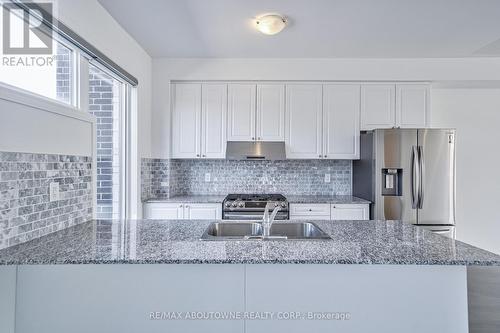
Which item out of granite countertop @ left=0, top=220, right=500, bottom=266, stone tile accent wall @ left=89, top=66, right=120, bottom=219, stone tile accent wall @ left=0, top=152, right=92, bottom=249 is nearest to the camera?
granite countertop @ left=0, top=220, right=500, bottom=266

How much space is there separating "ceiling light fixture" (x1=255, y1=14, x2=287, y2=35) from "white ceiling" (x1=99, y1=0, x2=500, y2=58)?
50mm

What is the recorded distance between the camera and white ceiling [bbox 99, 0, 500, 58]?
2.32 metres

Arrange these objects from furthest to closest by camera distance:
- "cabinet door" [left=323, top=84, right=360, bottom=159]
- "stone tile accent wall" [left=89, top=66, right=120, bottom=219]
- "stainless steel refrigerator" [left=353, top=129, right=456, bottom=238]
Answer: "cabinet door" [left=323, top=84, right=360, bottom=159], "stainless steel refrigerator" [left=353, top=129, right=456, bottom=238], "stone tile accent wall" [left=89, top=66, right=120, bottom=219]

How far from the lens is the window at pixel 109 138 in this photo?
8.49 feet

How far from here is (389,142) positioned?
120 inches

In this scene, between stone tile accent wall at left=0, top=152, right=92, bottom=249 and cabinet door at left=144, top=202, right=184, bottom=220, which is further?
cabinet door at left=144, top=202, right=184, bottom=220

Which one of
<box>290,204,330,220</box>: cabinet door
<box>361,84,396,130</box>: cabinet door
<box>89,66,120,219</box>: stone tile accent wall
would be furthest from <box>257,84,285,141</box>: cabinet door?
<box>89,66,120,219</box>: stone tile accent wall

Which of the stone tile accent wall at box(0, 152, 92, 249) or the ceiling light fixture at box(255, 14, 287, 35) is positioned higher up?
the ceiling light fixture at box(255, 14, 287, 35)

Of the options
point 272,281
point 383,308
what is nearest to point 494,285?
point 383,308

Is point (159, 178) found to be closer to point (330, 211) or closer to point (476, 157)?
point (330, 211)

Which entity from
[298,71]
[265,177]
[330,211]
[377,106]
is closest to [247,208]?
[265,177]

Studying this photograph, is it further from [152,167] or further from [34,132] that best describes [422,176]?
[34,132]

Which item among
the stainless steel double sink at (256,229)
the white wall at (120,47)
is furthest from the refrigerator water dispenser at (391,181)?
the white wall at (120,47)

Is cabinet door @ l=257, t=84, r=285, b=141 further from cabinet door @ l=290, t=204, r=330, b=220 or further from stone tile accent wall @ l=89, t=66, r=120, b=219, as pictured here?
stone tile accent wall @ l=89, t=66, r=120, b=219
